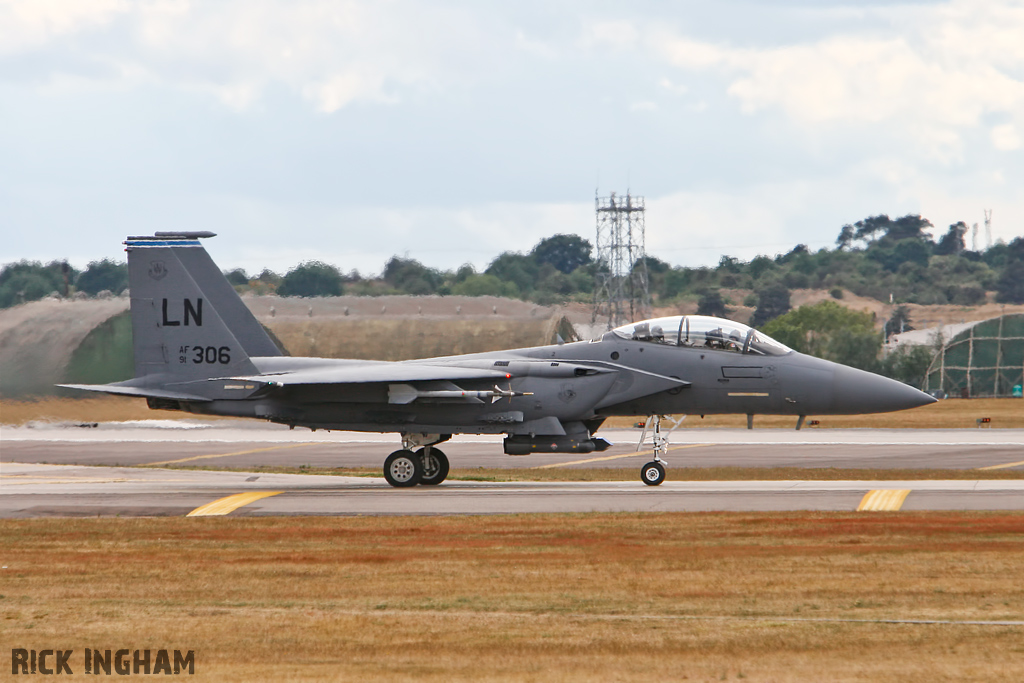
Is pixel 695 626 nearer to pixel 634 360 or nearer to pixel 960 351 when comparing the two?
pixel 634 360

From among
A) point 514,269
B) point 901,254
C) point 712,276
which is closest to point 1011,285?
point 901,254

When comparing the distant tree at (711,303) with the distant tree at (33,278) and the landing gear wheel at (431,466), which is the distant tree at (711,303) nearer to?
the distant tree at (33,278)

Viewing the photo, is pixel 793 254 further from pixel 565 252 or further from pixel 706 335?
pixel 706 335

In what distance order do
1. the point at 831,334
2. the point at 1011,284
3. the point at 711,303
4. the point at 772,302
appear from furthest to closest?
the point at 1011,284 → the point at 772,302 → the point at 711,303 → the point at 831,334

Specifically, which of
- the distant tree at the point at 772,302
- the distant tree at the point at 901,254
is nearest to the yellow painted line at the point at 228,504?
the distant tree at the point at 772,302

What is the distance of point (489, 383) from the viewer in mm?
20078

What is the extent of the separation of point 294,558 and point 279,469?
14.5 metres

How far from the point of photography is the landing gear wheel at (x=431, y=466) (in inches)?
818

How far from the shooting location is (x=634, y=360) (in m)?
19.9

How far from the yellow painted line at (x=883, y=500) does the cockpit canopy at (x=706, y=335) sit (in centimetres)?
303

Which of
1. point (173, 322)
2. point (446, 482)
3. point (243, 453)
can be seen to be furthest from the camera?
point (243, 453)

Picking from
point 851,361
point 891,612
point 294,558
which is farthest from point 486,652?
point 851,361

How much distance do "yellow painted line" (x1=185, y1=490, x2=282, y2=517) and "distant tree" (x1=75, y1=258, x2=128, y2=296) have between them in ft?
94.1

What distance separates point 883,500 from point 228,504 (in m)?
9.70
